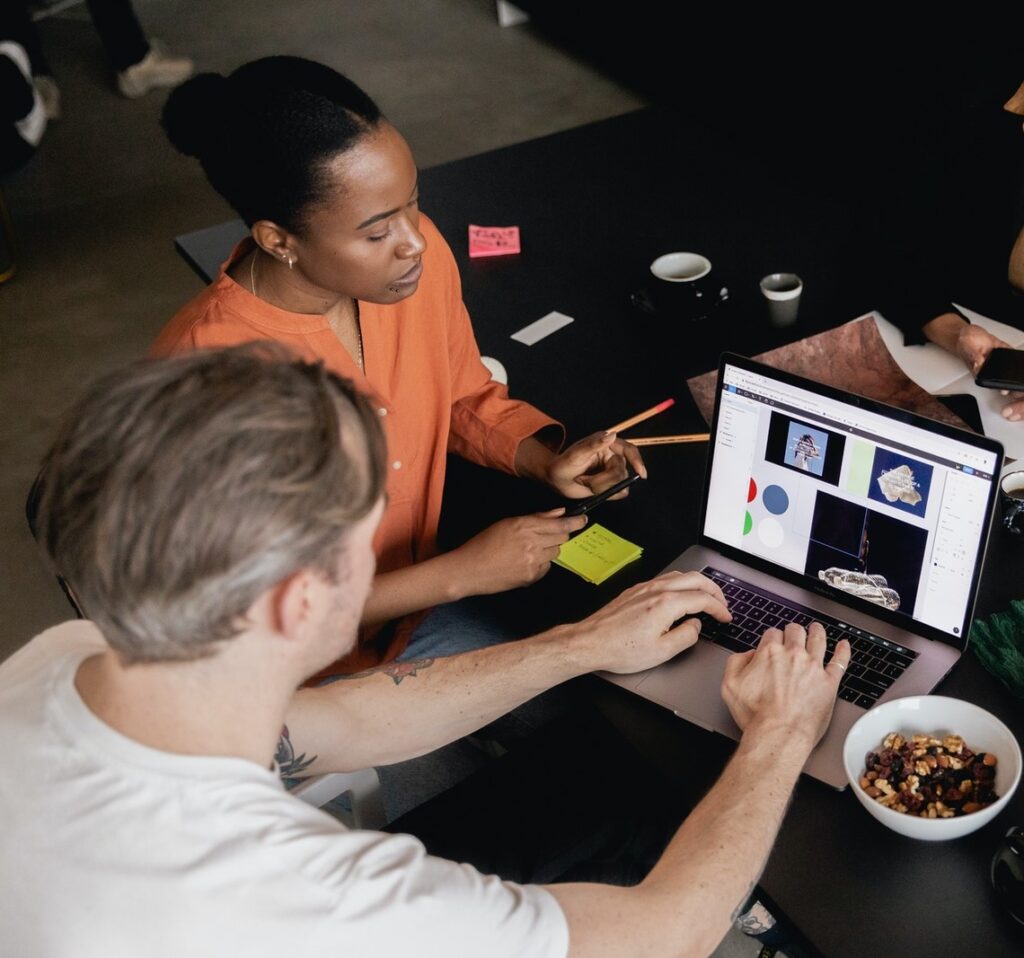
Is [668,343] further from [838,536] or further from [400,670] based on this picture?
[400,670]

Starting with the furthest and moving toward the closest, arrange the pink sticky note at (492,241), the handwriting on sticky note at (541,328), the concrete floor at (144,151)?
the concrete floor at (144,151) < the pink sticky note at (492,241) < the handwriting on sticky note at (541,328)

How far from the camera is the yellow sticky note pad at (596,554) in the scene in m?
1.48

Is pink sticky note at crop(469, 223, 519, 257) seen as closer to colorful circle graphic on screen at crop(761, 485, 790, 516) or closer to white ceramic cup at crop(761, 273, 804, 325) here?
white ceramic cup at crop(761, 273, 804, 325)

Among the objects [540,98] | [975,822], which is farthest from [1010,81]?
[540,98]

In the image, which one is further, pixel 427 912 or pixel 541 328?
pixel 541 328

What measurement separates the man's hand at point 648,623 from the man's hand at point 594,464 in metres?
0.27

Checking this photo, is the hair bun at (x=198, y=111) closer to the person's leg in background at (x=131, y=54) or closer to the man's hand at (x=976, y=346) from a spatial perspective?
the man's hand at (x=976, y=346)

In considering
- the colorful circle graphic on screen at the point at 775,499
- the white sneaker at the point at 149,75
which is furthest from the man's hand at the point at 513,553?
the white sneaker at the point at 149,75

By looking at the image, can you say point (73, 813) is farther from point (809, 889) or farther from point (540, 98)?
point (540, 98)

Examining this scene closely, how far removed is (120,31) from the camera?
5.04 meters

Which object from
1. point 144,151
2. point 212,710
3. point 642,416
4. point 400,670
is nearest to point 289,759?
point 400,670

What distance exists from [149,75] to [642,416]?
13.9 ft

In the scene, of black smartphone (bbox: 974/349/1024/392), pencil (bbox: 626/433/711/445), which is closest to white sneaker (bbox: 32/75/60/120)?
pencil (bbox: 626/433/711/445)

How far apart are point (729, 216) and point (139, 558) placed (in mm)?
1673
